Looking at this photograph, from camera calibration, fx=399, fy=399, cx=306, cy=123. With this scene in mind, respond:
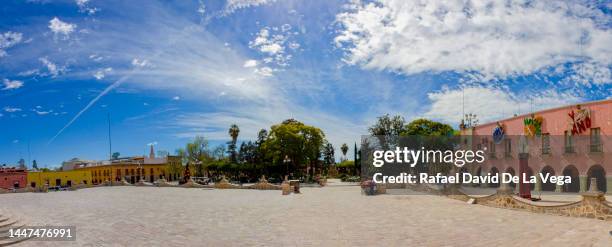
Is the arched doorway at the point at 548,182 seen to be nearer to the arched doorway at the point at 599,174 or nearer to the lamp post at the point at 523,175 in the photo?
the arched doorway at the point at 599,174

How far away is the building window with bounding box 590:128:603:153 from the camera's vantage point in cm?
3078

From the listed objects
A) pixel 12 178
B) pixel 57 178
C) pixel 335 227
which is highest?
pixel 335 227

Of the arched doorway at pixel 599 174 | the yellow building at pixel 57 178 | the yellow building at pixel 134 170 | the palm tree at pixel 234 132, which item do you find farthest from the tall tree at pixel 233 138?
the arched doorway at pixel 599 174

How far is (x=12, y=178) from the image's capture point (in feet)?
222

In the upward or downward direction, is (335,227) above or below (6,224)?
below

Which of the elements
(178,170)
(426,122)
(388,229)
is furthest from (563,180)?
(178,170)

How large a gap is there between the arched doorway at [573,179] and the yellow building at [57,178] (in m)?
73.6

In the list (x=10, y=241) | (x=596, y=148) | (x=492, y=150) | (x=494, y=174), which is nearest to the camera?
(x=10, y=241)

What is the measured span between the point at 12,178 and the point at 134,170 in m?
22.3

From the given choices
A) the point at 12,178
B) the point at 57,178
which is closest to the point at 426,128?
the point at 12,178

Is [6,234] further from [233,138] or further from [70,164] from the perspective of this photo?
[70,164]

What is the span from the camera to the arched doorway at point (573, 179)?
109 feet

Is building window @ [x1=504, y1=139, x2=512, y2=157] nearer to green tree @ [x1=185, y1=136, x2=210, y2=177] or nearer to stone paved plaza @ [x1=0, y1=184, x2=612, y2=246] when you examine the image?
stone paved plaza @ [x1=0, y1=184, x2=612, y2=246]

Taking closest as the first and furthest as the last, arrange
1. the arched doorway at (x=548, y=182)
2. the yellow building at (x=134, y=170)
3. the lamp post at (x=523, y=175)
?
the lamp post at (x=523, y=175), the arched doorway at (x=548, y=182), the yellow building at (x=134, y=170)
